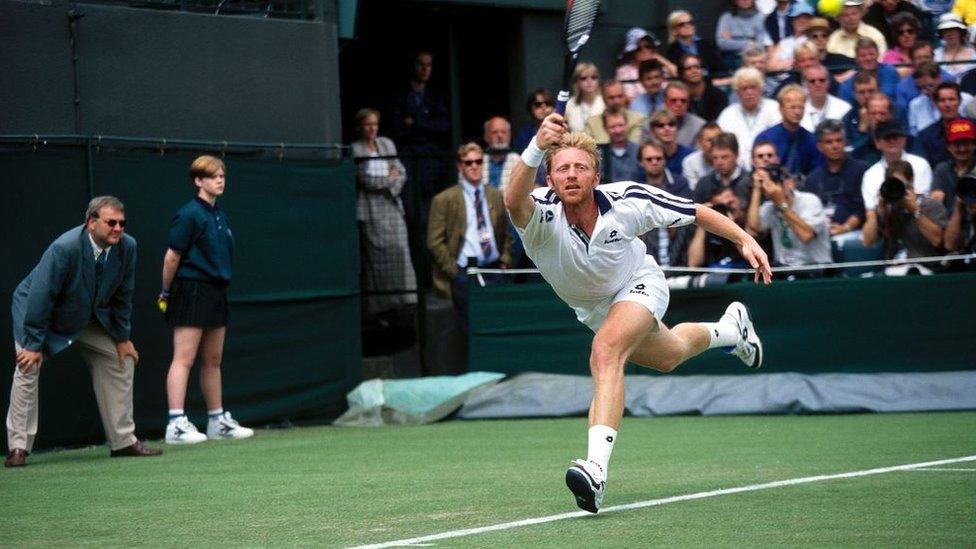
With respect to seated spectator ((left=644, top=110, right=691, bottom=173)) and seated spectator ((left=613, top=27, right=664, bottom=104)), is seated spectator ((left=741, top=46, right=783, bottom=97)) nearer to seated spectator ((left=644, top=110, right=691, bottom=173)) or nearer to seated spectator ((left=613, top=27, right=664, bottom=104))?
seated spectator ((left=613, top=27, right=664, bottom=104))

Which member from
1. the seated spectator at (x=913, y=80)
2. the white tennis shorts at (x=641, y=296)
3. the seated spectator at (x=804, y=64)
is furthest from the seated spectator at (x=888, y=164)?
the white tennis shorts at (x=641, y=296)

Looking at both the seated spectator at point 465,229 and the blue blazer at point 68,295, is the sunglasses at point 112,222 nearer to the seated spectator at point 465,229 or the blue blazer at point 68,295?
the blue blazer at point 68,295

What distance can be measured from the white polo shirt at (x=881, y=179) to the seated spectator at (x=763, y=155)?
844 mm

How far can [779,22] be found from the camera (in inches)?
680

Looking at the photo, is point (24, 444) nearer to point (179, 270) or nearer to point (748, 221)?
point (179, 270)

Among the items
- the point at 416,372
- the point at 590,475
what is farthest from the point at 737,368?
the point at 590,475

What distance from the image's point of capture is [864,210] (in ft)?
44.2

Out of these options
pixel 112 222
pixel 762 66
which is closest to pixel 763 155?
pixel 762 66

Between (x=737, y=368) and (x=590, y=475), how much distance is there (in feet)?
24.0

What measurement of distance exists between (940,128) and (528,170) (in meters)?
8.21

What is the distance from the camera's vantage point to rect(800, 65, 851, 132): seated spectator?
1459cm

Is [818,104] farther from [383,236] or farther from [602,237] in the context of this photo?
[602,237]

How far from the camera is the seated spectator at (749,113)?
14.7m

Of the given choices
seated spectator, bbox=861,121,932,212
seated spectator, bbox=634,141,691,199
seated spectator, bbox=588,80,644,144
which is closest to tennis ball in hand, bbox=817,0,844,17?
seated spectator, bbox=588,80,644,144
